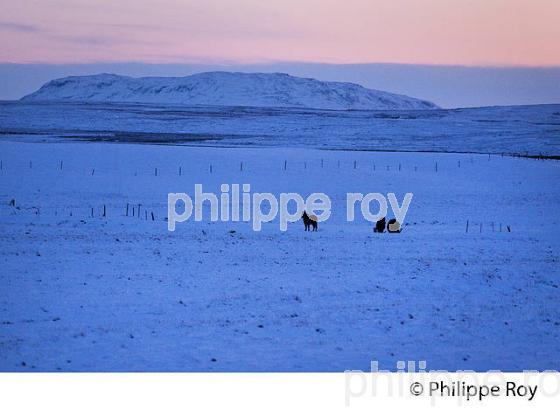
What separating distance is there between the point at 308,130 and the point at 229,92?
298ft

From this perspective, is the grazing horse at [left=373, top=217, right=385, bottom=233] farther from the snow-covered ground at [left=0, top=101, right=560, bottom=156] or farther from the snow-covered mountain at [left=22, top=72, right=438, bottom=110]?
the snow-covered mountain at [left=22, top=72, right=438, bottom=110]

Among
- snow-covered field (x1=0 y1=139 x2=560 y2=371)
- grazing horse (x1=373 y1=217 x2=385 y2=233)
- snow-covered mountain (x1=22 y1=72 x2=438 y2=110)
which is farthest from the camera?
snow-covered mountain (x1=22 y1=72 x2=438 y2=110)

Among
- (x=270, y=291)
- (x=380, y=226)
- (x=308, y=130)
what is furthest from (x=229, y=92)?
(x=270, y=291)

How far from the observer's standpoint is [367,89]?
170250mm

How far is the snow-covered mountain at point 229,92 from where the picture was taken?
136 m

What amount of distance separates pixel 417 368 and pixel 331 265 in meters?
4.34

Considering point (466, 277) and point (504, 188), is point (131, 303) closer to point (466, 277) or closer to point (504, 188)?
point (466, 277)

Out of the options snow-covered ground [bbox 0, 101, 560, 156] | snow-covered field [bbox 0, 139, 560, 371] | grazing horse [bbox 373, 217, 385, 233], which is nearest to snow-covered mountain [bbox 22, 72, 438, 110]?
snow-covered ground [bbox 0, 101, 560, 156]

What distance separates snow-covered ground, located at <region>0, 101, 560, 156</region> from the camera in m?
46.1

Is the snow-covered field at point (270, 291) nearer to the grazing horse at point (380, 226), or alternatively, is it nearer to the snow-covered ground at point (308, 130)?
the grazing horse at point (380, 226)

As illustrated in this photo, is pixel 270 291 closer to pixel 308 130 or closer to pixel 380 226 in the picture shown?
pixel 380 226

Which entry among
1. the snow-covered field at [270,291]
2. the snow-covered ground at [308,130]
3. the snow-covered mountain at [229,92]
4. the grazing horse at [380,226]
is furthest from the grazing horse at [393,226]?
the snow-covered mountain at [229,92]

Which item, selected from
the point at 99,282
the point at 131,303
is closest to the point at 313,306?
the point at 131,303

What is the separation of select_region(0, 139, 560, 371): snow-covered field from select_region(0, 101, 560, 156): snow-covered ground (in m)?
23.3
